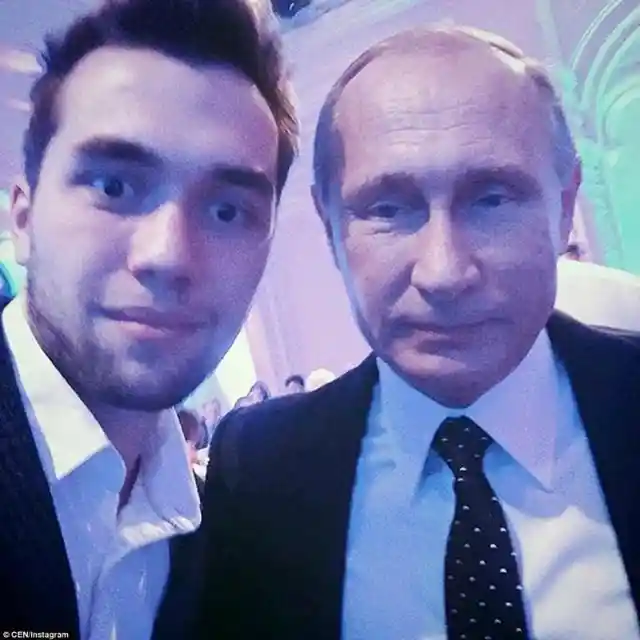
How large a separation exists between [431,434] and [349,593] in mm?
216

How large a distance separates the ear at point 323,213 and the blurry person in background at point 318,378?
0.14m

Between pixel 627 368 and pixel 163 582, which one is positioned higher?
pixel 627 368

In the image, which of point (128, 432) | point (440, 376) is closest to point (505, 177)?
point (440, 376)

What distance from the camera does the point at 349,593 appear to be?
1.09m

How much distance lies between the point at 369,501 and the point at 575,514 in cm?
25

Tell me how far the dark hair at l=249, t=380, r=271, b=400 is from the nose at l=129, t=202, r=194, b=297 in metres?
0.16

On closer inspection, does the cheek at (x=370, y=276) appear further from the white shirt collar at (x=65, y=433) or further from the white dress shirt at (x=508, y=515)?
the white shirt collar at (x=65, y=433)

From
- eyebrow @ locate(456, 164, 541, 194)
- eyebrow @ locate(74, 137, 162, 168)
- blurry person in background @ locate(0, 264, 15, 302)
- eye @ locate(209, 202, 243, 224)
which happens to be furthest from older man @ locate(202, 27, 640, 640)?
blurry person in background @ locate(0, 264, 15, 302)

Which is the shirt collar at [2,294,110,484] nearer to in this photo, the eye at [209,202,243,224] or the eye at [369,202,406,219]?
the eye at [209,202,243,224]

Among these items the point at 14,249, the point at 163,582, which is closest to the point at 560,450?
the point at 163,582

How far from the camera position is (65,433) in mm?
1101

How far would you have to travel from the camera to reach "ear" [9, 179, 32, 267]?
3.69 ft

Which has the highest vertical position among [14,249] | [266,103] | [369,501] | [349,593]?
[266,103]

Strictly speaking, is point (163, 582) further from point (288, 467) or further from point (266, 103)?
point (266, 103)
